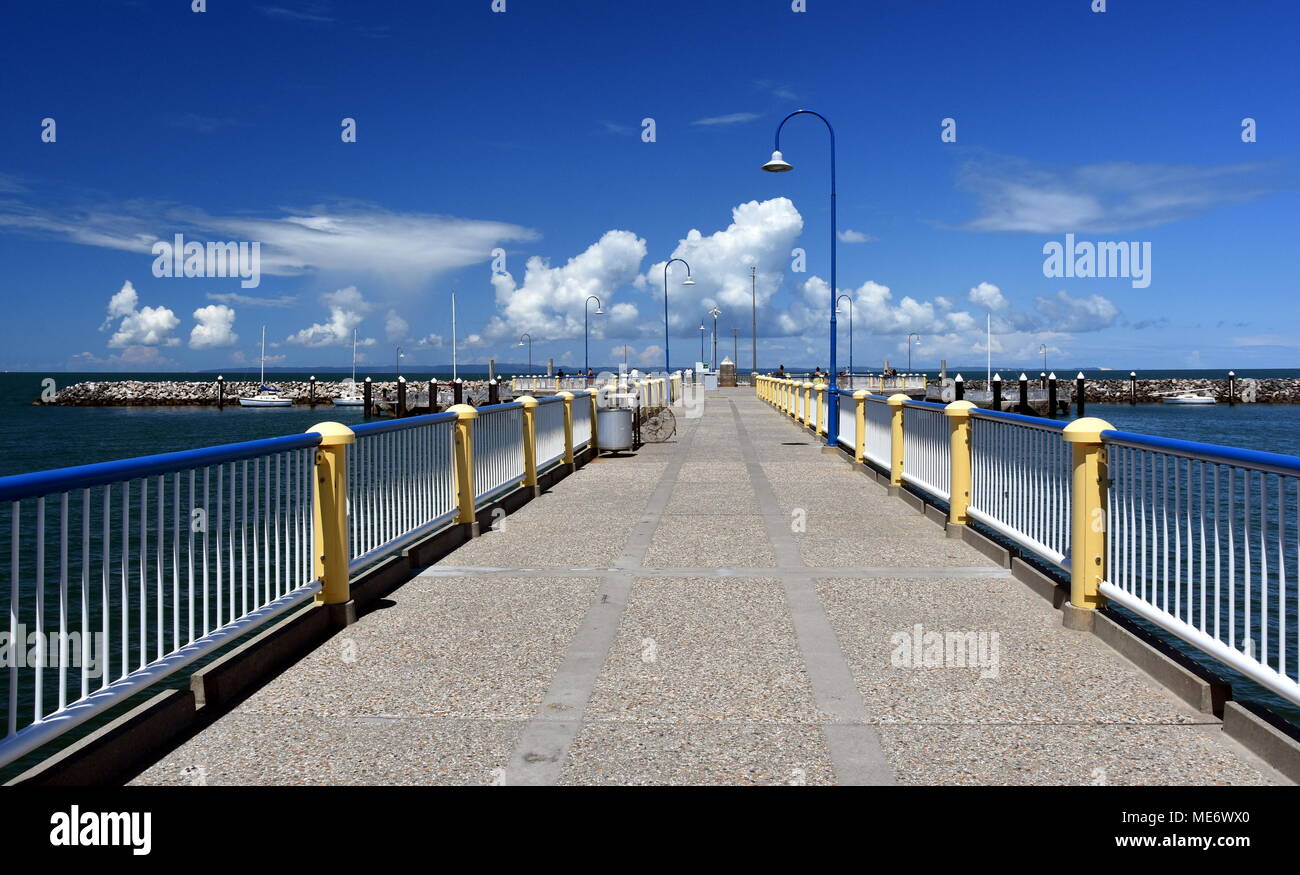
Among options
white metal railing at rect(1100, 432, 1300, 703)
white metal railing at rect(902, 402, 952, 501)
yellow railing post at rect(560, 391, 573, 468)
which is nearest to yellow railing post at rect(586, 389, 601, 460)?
yellow railing post at rect(560, 391, 573, 468)

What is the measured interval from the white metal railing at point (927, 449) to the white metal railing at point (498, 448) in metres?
5.04

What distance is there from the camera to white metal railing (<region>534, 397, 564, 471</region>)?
47.8 ft

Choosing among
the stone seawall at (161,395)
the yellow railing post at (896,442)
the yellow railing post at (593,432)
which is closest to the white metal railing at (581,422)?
the yellow railing post at (593,432)

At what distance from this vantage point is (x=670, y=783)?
13.1ft

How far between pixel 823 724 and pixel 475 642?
2462 millimetres

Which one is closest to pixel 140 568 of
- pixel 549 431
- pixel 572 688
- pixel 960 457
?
pixel 572 688

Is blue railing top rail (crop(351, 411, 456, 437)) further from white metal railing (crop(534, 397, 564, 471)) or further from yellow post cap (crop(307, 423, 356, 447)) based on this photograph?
white metal railing (crop(534, 397, 564, 471))

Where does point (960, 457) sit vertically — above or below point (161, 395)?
below

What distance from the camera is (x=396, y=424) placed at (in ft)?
26.5

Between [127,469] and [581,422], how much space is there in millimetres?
14501

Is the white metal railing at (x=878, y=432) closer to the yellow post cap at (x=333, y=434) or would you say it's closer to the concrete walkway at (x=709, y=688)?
the concrete walkway at (x=709, y=688)

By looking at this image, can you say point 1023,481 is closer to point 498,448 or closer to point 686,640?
point 686,640
